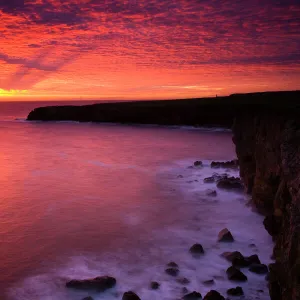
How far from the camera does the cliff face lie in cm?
533

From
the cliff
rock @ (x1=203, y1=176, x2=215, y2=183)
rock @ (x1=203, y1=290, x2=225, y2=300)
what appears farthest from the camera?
the cliff

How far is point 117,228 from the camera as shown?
11.8 meters

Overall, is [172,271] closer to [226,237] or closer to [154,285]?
[154,285]

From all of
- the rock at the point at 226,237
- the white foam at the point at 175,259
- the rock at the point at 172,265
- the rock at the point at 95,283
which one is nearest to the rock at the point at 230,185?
the white foam at the point at 175,259

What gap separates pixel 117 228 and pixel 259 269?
204 inches

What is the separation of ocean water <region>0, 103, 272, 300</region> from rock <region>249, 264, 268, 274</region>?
0.15 metres

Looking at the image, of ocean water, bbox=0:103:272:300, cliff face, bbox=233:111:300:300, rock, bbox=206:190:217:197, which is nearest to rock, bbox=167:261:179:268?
ocean water, bbox=0:103:272:300

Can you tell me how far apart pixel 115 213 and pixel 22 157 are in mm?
16882

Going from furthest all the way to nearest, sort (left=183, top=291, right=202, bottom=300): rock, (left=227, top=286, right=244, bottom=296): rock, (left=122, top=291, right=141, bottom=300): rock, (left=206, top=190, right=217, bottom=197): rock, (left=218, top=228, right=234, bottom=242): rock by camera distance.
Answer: (left=206, top=190, right=217, bottom=197): rock, (left=218, top=228, right=234, bottom=242): rock, (left=227, top=286, right=244, bottom=296): rock, (left=183, top=291, right=202, bottom=300): rock, (left=122, top=291, right=141, bottom=300): rock

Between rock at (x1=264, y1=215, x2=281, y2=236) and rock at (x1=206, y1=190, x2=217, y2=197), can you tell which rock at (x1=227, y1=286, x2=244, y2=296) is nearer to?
rock at (x1=264, y1=215, x2=281, y2=236)

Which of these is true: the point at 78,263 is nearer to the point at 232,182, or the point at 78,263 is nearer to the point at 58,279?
Answer: the point at 58,279

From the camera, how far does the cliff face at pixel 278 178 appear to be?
5.33 metres

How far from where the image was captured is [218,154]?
28375 mm

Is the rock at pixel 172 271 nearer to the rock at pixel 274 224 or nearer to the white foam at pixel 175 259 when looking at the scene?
the white foam at pixel 175 259
